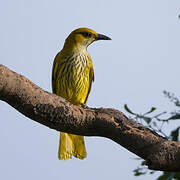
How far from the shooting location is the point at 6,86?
2.26 metres

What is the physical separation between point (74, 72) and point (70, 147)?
987 mm

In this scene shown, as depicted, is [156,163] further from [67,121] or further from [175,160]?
[67,121]

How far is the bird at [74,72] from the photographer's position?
4.55 m

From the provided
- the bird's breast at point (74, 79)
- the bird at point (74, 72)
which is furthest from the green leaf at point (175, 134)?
the bird's breast at point (74, 79)

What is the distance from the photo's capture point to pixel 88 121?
261 centimetres

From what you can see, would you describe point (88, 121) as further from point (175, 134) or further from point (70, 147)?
point (70, 147)

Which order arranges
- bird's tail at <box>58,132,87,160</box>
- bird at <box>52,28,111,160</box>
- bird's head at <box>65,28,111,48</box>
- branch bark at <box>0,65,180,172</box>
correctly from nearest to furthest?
branch bark at <box>0,65,180,172</box>
bird's tail at <box>58,132,87,160</box>
bird at <box>52,28,111,160</box>
bird's head at <box>65,28,111,48</box>

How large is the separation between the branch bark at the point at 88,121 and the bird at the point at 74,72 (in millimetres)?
1739

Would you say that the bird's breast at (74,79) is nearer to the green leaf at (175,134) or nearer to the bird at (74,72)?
the bird at (74,72)

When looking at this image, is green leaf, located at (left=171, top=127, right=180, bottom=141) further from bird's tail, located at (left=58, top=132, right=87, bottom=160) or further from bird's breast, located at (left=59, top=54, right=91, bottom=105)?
bird's breast, located at (left=59, top=54, right=91, bottom=105)

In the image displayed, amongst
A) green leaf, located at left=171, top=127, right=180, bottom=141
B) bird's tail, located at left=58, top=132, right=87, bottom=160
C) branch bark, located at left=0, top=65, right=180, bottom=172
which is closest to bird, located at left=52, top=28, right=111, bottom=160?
bird's tail, located at left=58, top=132, right=87, bottom=160

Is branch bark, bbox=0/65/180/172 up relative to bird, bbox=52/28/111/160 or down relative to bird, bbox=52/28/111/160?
down

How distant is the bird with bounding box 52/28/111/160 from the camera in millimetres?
4555

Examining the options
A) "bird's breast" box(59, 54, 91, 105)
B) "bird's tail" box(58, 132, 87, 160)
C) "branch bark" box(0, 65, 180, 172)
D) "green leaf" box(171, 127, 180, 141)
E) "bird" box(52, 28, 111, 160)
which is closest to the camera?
"branch bark" box(0, 65, 180, 172)
